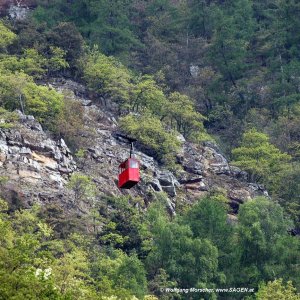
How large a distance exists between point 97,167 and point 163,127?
792cm

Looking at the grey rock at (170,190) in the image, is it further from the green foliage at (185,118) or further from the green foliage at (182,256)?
the green foliage at (185,118)

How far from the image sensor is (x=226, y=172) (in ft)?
221

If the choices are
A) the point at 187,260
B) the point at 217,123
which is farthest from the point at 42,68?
the point at 187,260

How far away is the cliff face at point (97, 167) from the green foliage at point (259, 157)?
725 mm

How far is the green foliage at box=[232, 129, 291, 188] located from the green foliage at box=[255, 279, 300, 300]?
50.5 feet

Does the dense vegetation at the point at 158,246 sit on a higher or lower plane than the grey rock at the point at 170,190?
lower

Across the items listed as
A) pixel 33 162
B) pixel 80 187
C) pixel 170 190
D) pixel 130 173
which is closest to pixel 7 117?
pixel 33 162

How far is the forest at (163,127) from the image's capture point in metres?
50.6

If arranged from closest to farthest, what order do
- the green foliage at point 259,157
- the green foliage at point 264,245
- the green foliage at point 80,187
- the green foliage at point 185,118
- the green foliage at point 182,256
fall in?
1. the green foliage at point 182,256
2. the green foliage at point 264,245
3. the green foliage at point 80,187
4. the green foliage at point 259,157
5. the green foliage at point 185,118

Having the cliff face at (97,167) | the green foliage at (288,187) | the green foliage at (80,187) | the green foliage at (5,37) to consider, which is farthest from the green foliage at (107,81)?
the green foliage at (80,187)

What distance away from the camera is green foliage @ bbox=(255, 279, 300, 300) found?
49.9 meters

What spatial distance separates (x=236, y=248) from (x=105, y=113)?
51.9 ft

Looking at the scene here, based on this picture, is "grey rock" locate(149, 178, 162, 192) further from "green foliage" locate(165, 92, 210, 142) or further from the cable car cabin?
the cable car cabin

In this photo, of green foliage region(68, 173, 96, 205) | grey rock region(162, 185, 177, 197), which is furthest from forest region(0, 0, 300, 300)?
grey rock region(162, 185, 177, 197)
